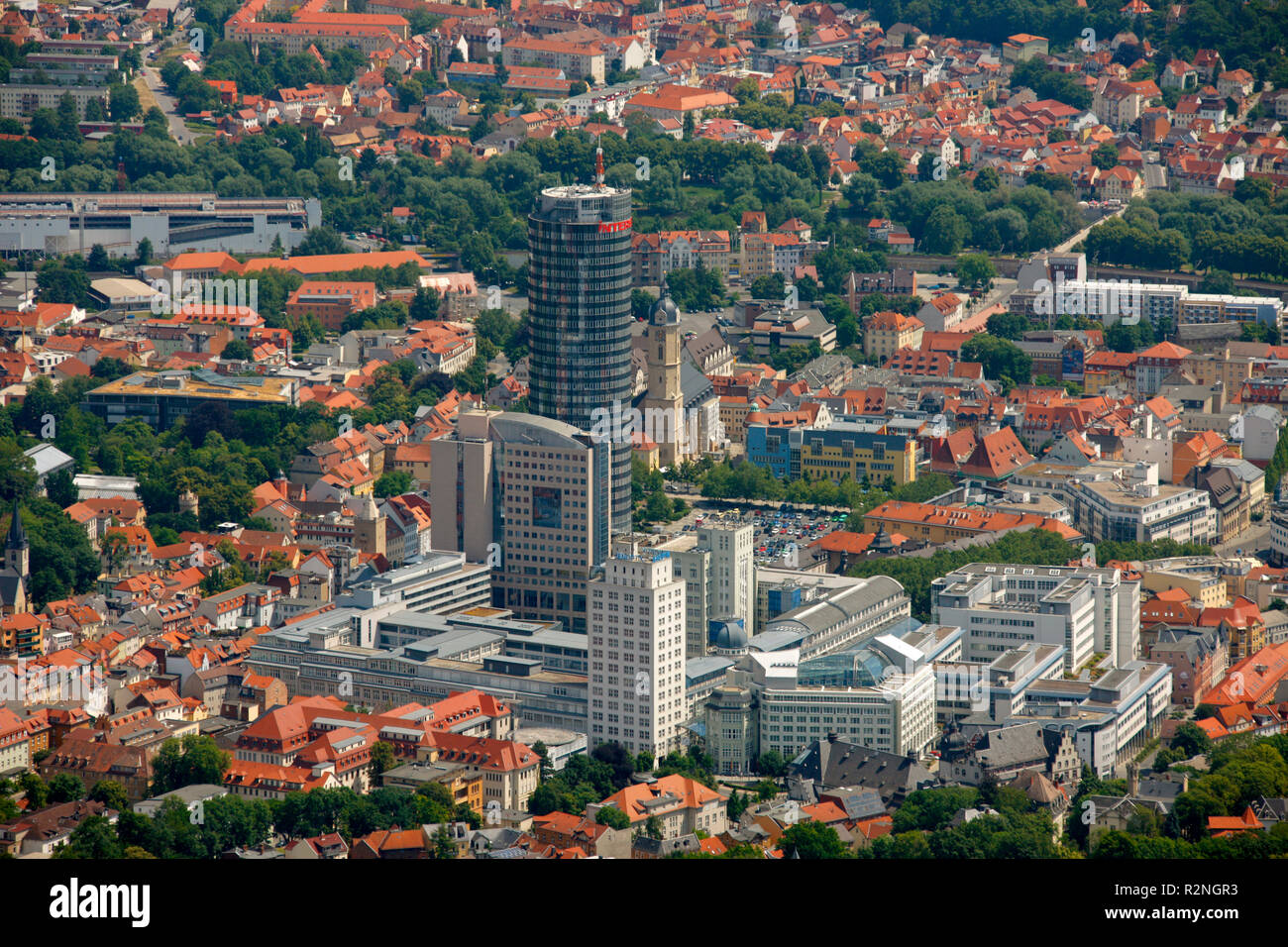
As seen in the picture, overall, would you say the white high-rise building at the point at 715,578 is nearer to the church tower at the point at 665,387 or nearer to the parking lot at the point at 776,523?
the parking lot at the point at 776,523

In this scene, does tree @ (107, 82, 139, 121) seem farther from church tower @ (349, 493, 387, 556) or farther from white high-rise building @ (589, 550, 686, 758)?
white high-rise building @ (589, 550, 686, 758)

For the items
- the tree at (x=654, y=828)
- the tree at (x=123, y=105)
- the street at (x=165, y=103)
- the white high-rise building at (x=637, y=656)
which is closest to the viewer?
the tree at (x=654, y=828)

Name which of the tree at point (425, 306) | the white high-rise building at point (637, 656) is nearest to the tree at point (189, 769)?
the white high-rise building at point (637, 656)

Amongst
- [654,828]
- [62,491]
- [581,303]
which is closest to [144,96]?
[62,491]

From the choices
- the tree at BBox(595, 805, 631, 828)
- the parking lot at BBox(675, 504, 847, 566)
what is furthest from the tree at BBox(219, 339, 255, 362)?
the tree at BBox(595, 805, 631, 828)
